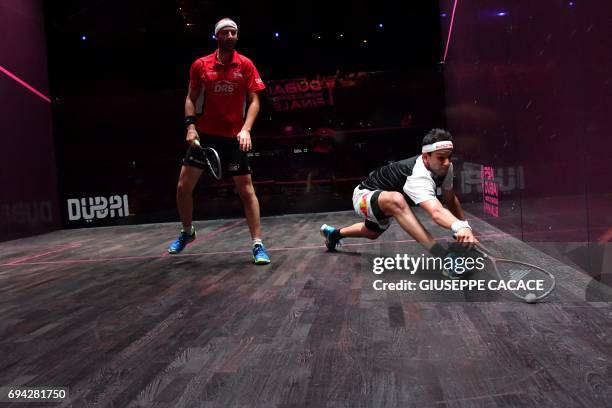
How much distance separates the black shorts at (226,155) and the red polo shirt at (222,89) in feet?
0.12

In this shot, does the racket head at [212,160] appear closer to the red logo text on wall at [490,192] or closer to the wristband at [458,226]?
the wristband at [458,226]

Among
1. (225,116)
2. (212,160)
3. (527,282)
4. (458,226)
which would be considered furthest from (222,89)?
(527,282)

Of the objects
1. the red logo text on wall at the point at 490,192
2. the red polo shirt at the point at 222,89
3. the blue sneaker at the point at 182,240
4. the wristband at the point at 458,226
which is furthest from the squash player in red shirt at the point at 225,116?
the red logo text on wall at the point at 490,192

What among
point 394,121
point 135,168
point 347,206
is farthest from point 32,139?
point 394,121

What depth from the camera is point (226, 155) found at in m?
2.60

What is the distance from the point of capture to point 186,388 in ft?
3.23

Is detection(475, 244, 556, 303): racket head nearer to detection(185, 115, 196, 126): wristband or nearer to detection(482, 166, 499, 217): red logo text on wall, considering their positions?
detection(482, 166, 499, 217): red logo text on wall

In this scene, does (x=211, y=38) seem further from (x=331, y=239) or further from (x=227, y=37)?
(x=331, y=239)

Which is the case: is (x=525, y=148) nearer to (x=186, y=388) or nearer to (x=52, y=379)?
(x=186, y=388)

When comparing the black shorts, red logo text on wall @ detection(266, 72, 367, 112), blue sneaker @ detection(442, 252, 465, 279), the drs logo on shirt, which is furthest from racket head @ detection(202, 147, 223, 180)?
red logo text on wall @ detection(266, 72, 367, 112)

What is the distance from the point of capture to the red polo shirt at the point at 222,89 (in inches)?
100

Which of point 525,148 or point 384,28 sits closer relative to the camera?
point 525,148

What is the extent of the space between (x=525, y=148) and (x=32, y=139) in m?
4.94

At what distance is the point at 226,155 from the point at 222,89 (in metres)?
0.34
